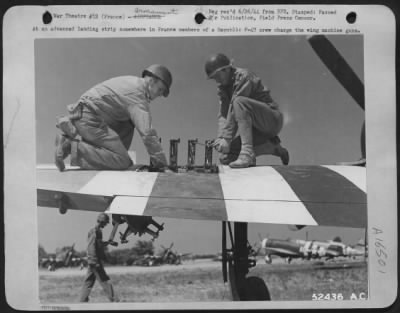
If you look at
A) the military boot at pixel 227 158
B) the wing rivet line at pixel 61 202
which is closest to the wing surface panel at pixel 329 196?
the military boot at pixel 227 158

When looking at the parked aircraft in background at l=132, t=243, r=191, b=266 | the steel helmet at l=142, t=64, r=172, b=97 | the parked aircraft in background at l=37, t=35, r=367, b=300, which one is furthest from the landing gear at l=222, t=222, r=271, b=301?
the steel helmet at l=142, t=64, r=172, b=97

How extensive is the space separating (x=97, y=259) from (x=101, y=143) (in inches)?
12.1

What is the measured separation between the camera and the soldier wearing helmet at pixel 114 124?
1231mm

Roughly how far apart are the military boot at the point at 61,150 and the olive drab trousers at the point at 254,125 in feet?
1.43

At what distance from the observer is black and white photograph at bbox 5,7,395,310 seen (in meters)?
1.22

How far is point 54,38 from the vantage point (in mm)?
1225

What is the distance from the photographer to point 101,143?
4.05 feet

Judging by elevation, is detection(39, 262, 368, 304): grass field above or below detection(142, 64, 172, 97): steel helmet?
below

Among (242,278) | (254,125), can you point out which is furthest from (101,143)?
(242,278)

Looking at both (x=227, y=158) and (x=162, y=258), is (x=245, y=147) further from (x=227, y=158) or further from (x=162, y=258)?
(x=162, y=258)

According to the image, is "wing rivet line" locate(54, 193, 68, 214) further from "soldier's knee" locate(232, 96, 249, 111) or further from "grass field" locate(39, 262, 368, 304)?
"soldier's knee" locate(232, 96, 249, 111)

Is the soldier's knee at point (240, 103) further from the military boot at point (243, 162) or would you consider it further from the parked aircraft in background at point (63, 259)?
the parked aircraft in background at point (63, 259)

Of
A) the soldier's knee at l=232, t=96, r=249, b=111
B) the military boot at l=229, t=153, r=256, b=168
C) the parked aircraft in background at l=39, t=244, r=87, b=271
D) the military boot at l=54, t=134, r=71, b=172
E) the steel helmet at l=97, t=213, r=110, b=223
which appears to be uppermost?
the soldier's knee at l=232, t=96, r=249, b=111

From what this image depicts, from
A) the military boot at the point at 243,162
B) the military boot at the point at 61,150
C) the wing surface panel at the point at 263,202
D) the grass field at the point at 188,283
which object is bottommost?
the grass field at the point at 188,283
